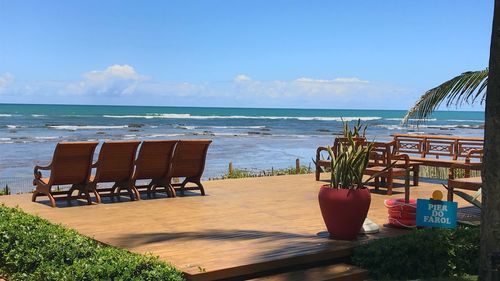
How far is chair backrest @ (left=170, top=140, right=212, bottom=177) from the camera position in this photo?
780cm

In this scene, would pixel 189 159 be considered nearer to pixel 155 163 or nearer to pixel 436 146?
pixel 155 163

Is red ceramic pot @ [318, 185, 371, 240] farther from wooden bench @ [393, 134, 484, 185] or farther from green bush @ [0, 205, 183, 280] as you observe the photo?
wooden bench @ [393, 134, 484, 185]

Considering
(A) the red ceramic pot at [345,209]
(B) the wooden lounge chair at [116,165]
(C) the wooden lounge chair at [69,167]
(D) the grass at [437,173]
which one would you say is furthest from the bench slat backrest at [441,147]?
(C) the wooden lounge chair at [69,167]

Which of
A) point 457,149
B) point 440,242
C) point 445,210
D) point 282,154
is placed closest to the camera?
point 440,242

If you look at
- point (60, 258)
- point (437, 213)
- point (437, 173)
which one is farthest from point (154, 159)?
point (437, 173)

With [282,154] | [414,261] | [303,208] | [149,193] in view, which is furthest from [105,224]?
[282,154]

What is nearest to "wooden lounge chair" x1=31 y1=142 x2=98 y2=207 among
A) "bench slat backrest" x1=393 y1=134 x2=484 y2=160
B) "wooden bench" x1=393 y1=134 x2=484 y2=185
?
"wooden bench" x1=393 y1=134 x2=484 y2=185

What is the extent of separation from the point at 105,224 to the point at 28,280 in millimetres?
1573

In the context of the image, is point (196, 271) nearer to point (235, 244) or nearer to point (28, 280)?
point (235, 244)

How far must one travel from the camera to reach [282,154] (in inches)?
937

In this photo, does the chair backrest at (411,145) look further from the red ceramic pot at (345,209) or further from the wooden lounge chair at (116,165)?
the red ceramic pot at (345,209)

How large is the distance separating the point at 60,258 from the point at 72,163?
2711 millimetres

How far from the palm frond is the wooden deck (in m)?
1.37

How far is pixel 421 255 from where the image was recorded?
5.05m
